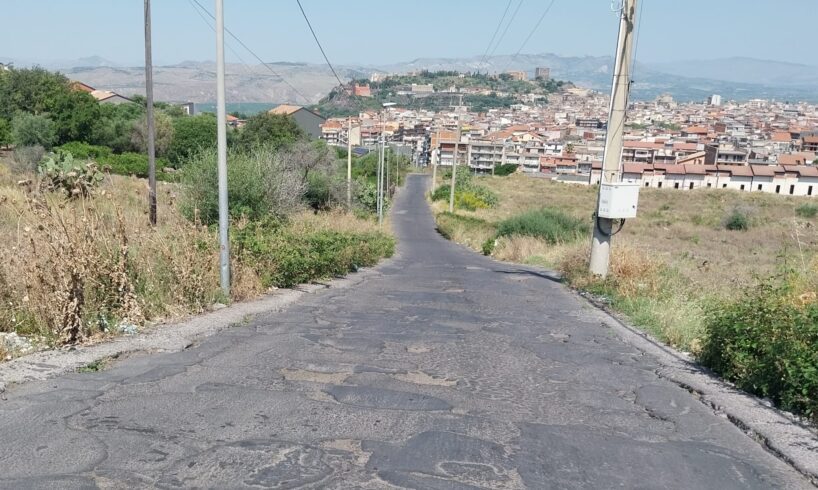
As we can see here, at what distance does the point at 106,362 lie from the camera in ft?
18.4

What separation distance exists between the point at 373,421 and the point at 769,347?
317 centimetres

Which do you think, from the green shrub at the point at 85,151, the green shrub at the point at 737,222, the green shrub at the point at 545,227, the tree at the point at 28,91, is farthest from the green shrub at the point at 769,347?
the tree at the point at 28,91

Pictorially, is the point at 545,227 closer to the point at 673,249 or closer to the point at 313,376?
the point at 673,249

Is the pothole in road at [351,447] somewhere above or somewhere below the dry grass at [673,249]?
above

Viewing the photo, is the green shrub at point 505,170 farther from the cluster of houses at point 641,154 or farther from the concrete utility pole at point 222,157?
the concrete utility pole at point 222,157

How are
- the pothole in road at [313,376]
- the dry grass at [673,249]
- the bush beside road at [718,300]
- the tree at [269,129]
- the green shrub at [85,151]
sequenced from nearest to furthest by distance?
the bush beside road at [718,300] → the pothole in road at [313,376] → the dry grass at [673,249] → the green shrub at [85,151] → the tree at [269,129]

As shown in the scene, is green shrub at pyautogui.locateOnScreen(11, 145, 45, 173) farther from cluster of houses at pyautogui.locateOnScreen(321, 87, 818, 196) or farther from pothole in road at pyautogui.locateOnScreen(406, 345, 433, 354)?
pothole in road at pyautogui.locateOnScreen(406, 345, 433, 354)

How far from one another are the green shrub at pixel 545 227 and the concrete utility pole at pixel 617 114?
14475mm

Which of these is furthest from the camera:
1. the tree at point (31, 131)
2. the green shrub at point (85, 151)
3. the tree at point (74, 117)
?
the tree at point (74, 117)

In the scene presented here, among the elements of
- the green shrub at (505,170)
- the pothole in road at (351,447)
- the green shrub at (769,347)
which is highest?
the green shrub at (769,347)

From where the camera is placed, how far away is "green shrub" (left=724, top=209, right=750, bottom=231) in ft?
169

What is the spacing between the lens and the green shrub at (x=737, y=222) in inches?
2025

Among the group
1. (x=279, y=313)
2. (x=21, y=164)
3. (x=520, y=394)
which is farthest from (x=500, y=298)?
(x=21, y=164)

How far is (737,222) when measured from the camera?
170ft
